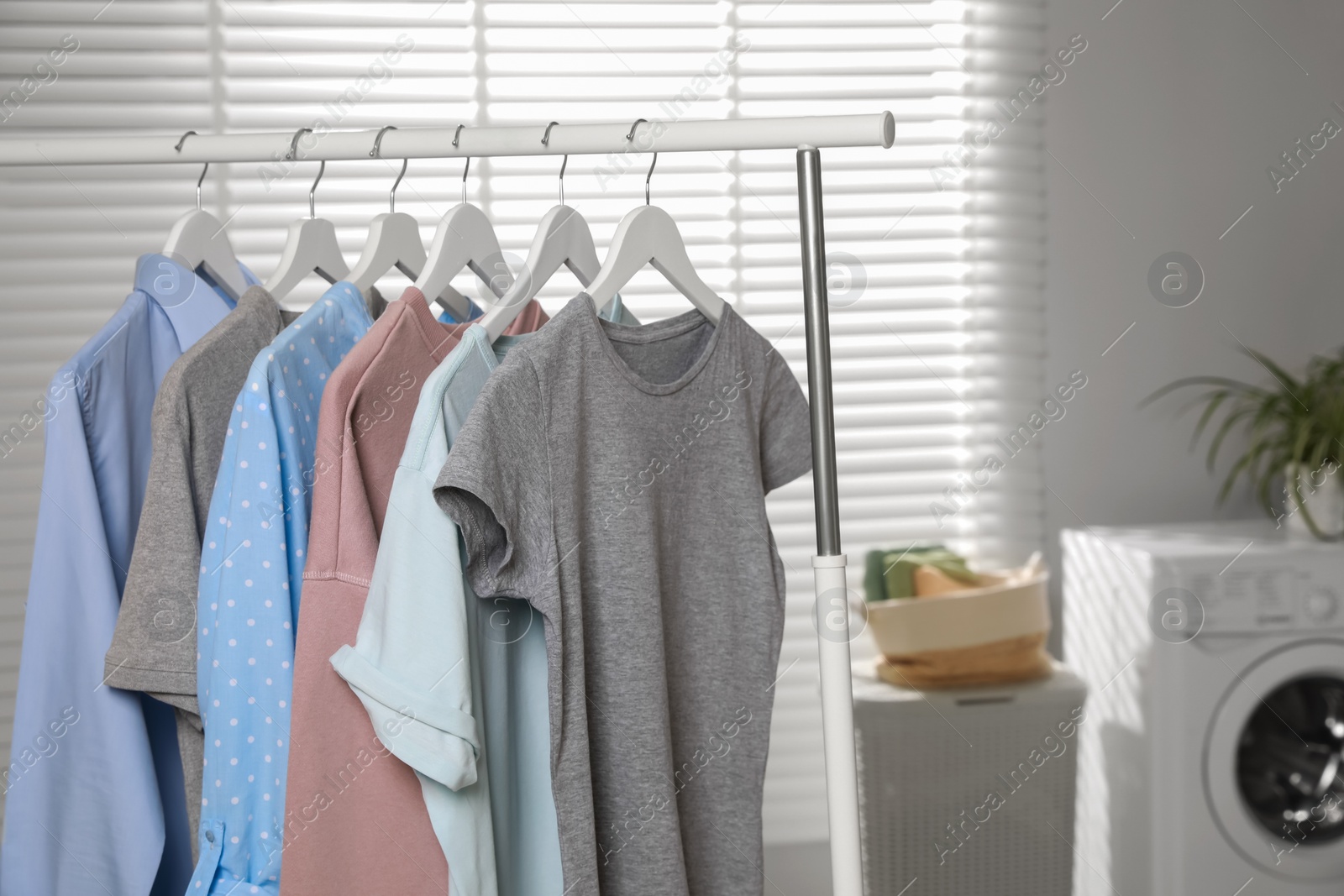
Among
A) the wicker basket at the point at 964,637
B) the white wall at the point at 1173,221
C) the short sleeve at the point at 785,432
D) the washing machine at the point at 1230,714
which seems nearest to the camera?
the short sleeve at the point at 785,432

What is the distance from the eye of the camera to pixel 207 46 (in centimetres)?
202

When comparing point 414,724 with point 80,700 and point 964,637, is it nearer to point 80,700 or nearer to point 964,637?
point 80,700

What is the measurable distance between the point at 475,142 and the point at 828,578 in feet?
1.67

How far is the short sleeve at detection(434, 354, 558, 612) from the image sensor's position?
2.64 ft

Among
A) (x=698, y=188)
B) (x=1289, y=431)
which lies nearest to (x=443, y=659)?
(x=698, y=188)

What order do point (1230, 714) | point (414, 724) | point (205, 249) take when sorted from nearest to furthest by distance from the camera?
1. point (414, 724)
2. point (205, 249)
3. point (1230, 714)

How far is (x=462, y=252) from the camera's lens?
0.98m

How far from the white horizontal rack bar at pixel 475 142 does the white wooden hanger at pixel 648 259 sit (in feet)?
0.20

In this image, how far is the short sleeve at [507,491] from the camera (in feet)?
2.64

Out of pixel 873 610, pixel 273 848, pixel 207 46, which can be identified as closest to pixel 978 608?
pixel 873 610

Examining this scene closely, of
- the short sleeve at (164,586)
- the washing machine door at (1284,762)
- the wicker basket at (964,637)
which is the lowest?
the washing machine door at (1284,762)

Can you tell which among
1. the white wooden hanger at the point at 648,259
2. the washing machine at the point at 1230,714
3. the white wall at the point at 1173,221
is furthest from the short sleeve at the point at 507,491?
the white wall at the point at 1173,221

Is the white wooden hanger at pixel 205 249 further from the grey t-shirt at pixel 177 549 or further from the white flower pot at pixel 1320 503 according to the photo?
the white flower pot at pixel 1320 503

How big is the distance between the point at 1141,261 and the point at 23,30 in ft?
7.89
